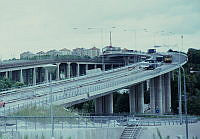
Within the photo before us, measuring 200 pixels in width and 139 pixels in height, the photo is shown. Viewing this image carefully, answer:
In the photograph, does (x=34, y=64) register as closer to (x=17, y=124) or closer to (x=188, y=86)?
(x=188, y=86)

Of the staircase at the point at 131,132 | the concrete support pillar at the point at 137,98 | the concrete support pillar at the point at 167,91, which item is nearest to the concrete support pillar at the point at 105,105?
the concrete support pillar at the point at 137,98

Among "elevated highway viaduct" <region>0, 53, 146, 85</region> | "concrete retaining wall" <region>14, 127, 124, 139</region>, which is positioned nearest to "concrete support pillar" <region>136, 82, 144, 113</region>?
"elevated highway viaduct" <region>0, 53, 146, 85</region>

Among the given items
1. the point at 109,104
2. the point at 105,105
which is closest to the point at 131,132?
the point at 109,104

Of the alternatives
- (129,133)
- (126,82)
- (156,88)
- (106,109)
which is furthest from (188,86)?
(129,133)

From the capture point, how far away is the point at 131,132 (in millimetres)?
36125

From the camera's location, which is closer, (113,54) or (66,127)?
(66,127)

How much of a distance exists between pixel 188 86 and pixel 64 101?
51301mm

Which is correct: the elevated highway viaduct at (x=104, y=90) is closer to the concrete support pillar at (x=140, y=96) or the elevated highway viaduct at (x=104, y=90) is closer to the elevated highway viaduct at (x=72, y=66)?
the concrete support pillar at (x=140, y=96)

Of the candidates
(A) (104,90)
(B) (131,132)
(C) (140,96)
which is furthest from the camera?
(C) (140,96)

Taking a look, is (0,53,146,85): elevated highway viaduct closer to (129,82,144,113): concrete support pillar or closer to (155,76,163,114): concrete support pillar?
(129,82,144,113): concrete support pillar

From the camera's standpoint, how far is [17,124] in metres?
28.7

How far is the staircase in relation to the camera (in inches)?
1404

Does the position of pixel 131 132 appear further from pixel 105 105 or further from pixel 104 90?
pixel 105 105

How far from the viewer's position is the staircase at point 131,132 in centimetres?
3566
